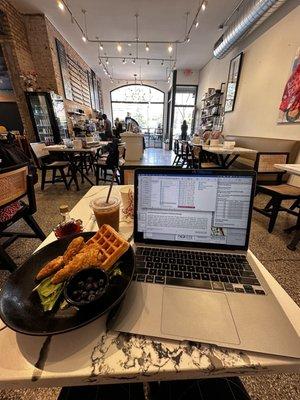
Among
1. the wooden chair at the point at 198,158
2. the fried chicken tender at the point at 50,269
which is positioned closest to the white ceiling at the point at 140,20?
the wooden chair at the point at 198,158

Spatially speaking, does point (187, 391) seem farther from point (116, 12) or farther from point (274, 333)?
point (116, 12)

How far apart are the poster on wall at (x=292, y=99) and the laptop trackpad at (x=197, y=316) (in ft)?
12.4

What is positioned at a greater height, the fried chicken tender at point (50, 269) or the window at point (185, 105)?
the window at point (185, 105)

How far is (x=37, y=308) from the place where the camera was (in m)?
0.44

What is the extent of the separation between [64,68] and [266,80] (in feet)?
18.3

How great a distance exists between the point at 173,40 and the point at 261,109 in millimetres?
3527

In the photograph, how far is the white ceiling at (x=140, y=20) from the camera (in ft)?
12.9

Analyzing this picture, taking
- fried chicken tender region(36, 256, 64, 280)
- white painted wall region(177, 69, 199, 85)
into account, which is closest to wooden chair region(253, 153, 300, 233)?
fried chicken tender region(36, 256, 64, 280)

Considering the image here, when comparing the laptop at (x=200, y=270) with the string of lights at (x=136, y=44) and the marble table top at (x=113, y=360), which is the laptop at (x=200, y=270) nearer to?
the marble table top at (x=113, y=360)

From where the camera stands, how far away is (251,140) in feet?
13.1

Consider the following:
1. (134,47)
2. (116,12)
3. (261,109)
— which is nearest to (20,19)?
(116,12)

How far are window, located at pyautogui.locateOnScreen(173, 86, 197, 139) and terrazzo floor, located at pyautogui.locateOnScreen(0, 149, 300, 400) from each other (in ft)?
23.6

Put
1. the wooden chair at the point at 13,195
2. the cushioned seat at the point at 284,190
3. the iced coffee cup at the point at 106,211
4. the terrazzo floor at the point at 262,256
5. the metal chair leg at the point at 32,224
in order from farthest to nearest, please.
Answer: the cushioned seat at the point at 284,190
the metal chair leg at the point at 32,224
the wooden chair at the point at 13,195
the terrazzo floor at the point at 262,256
the iced coffee cup at the point at 106,211

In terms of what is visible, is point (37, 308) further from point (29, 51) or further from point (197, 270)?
point (29, 51)
